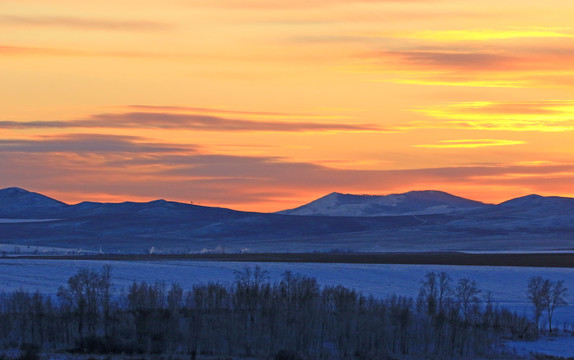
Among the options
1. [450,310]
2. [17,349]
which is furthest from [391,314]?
[17,349]

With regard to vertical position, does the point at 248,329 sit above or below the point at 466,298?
below

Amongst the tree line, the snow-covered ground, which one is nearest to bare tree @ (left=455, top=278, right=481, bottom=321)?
the snow-covered ground

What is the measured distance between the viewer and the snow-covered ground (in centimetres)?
8712

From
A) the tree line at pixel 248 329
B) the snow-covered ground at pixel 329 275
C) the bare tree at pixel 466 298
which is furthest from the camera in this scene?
the snow-covered ground at pixel 329 275

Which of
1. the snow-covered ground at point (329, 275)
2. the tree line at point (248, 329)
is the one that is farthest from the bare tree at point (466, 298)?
the tree line at point (248, 329)

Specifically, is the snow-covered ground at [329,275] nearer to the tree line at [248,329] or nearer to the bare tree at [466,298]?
the bare tree at [466,298]

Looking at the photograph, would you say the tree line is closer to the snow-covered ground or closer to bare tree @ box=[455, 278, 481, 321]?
bare tree @ box=[455, 278, 481, 321]

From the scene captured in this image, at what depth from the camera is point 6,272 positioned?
311ft

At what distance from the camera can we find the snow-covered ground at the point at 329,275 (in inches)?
3430

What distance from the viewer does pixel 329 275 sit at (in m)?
101

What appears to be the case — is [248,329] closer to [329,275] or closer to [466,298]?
[466,298]

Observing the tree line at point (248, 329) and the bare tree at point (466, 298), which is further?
the bare tree at point (466, 298)

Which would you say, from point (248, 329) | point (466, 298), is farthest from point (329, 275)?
point (248, 329)

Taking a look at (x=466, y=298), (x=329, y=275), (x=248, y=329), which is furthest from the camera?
(x=329, y=275)
